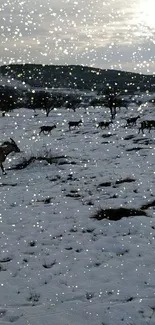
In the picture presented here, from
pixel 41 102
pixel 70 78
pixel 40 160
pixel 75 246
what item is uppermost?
pixel 70 78

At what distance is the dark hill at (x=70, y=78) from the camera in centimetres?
12306

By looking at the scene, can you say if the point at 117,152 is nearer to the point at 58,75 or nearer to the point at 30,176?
the point at 30,176

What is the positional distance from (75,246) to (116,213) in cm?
246

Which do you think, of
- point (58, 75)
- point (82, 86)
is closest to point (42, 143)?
point (82, 86)

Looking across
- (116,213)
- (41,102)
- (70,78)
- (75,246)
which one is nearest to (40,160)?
(116,213)

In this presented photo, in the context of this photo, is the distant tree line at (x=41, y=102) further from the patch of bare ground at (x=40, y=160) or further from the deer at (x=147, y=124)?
the patch of bare ground at (x=40, y=160)

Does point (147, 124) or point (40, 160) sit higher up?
point (147, 124)

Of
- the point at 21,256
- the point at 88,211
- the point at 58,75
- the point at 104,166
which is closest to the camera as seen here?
the point at 21,256

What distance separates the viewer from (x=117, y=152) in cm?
Answer: 2047

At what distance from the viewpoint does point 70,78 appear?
13750 centimetres

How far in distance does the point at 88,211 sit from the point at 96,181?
11.7 feet

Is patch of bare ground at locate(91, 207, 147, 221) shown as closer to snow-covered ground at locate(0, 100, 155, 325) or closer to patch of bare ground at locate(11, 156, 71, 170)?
snow-covered ground at locate(0, 100, 155, 325)

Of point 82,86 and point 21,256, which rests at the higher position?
point 82,86

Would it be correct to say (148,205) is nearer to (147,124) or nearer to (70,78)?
(147,124)
